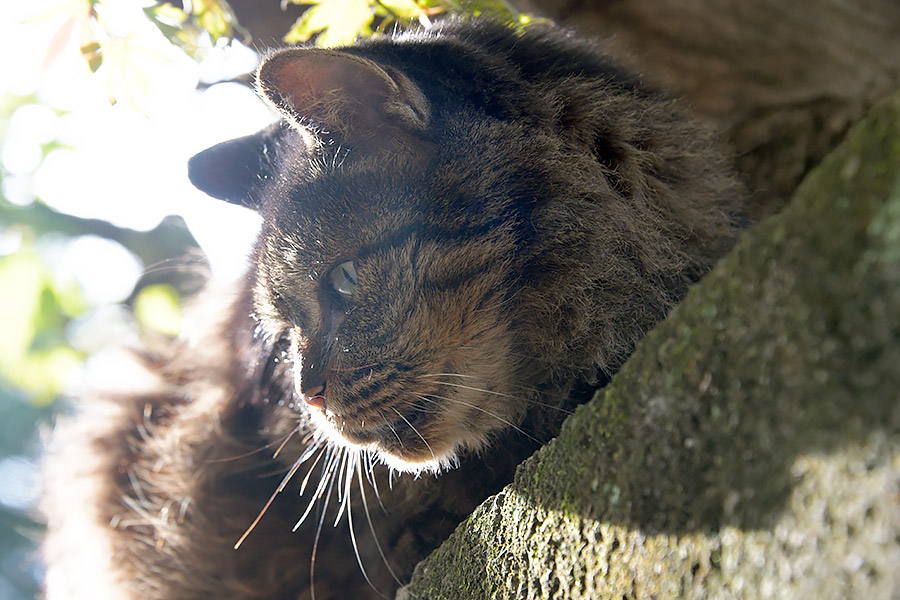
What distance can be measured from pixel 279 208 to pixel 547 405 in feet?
2.54

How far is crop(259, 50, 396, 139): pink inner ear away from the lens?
4.41 feet

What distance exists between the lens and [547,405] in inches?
58.7

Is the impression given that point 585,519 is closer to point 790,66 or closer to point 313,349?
point 313,349

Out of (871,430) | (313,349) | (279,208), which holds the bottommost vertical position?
(313,349)

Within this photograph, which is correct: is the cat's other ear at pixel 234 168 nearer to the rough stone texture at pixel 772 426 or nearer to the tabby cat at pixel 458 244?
the tabby cat at pixel 458 244

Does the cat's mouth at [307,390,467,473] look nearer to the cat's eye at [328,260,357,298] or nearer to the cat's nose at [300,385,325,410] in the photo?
the cat's nose at [300,385,325,410]

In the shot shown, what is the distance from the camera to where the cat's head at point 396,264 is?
141 centimetres

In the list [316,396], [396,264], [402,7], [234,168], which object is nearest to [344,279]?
[396,264]

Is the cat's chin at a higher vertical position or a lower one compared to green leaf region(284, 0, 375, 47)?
lower

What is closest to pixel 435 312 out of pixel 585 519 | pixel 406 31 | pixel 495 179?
pixel 495 179

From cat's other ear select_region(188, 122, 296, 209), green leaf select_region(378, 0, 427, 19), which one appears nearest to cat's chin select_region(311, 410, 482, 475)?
cat's other ear select_region(188, 122, 296, 209)

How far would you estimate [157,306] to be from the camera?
3.36 m

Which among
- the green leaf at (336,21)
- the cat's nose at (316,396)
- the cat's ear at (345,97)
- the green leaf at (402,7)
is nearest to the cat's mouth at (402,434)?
the cat's nose at (316,396)

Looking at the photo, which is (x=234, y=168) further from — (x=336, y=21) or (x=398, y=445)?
(x=398, y=445)
